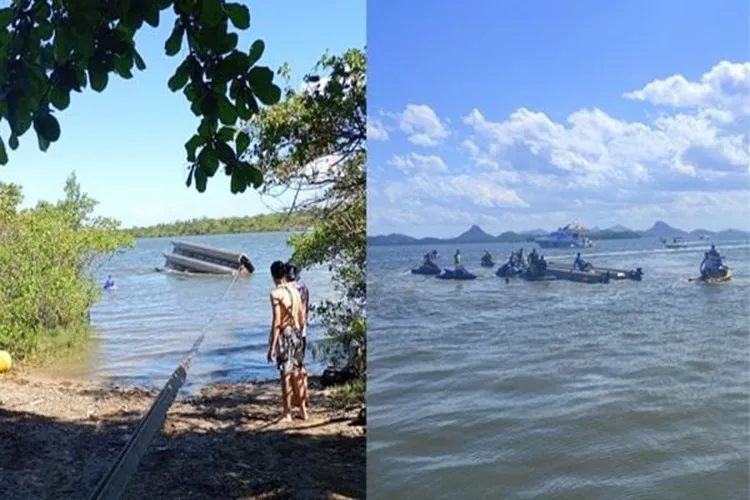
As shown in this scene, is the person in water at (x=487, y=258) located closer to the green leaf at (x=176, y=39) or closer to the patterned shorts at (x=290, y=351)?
the green leaf at (x=176, y=39)

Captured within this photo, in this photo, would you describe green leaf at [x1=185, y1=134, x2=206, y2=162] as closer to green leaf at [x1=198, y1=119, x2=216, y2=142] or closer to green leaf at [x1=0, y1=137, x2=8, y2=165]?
green leaf at [x1=198, y1=119, x2=216, y2=142]

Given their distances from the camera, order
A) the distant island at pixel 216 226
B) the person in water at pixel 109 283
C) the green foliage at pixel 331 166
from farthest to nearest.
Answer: the person in water at pixel 109 283 < the green foliage at pixel 331 166 < the distant island at pixel 216 226

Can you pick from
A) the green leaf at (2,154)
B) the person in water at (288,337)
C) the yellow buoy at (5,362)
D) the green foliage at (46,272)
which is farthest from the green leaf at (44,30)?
the yellow buoy at (5,362)

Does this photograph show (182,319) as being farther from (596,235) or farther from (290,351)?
(596,235)

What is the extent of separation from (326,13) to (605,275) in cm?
89

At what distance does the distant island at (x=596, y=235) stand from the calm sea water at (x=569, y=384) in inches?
Answer: 0.5

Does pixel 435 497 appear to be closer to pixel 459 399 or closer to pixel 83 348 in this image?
pixel 459 399

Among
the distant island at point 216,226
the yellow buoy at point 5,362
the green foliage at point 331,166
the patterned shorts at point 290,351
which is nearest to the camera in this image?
the distant island at point 216,226

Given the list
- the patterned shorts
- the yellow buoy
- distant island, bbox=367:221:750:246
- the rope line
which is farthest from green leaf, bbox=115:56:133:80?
the yellow buoy

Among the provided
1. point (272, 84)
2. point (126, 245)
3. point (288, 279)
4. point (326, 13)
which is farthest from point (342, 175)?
point (272, 84)

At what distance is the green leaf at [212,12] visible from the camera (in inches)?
27.4

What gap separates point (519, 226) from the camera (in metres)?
1.14

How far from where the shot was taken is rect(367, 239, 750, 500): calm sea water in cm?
107

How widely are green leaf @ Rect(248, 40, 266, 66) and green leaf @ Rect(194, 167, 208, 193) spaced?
0.12m
